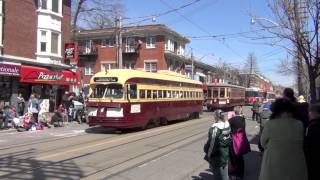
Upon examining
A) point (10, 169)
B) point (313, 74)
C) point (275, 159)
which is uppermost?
point (313, 74)

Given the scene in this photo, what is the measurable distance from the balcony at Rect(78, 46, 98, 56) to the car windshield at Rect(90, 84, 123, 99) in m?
44.8

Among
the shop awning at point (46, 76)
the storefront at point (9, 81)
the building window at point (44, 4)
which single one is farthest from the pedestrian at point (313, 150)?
the building window at point (44, 4)

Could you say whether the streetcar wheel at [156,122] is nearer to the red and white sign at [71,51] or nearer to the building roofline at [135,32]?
the red and white sign at [71,51]

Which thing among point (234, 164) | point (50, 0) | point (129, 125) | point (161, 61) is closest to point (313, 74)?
point (129, 125)

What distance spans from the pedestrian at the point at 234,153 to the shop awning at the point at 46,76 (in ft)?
71.3

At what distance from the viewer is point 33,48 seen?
32.9 m

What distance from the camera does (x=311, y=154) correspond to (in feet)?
19.6

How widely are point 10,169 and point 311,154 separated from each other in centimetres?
803

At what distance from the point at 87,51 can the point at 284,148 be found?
64241 millimetres

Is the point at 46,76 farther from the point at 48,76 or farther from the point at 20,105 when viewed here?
the point at 20,105

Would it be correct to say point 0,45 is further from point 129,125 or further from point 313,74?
point 313,74

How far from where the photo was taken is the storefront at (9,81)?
28480 mm

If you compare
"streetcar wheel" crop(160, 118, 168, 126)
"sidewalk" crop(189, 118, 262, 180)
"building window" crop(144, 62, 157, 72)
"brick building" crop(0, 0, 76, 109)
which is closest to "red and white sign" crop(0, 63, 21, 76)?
"brick building" crop(0, 0, 76, 109)

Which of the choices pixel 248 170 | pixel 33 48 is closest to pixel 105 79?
pixel 33 48
